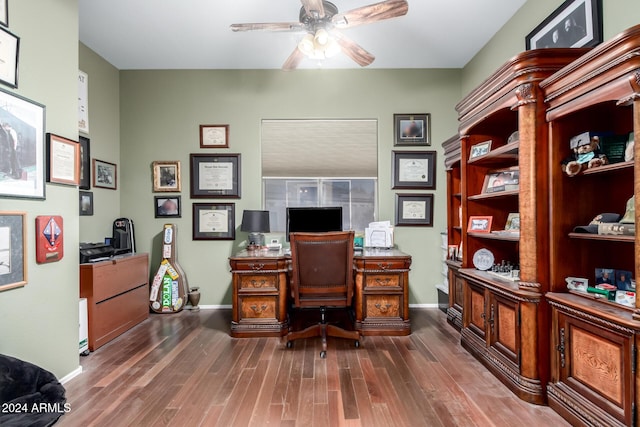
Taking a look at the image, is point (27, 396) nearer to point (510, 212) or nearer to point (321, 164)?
point (321, 164)

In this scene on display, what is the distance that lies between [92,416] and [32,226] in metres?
1.23

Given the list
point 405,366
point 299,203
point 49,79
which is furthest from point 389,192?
point 49,79

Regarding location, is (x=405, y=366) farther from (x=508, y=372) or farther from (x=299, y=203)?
(x=299, y=203)

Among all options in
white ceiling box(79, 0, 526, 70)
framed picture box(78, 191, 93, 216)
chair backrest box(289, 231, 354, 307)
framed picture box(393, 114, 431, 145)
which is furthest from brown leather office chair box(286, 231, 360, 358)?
framed picture box(78, 191, 93, 216)

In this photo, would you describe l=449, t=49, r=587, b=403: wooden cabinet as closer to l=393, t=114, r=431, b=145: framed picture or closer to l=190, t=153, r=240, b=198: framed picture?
l=393, t=114, r=431, b=145: framed picture

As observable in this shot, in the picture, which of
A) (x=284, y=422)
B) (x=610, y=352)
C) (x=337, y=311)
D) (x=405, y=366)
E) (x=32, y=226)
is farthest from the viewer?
(x=337, y=311)

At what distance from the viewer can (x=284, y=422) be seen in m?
1.72

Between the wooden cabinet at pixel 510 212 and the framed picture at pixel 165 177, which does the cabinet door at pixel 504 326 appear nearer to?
the wooden cabinet at pixel 510 212

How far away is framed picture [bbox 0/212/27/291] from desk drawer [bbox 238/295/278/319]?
164cm

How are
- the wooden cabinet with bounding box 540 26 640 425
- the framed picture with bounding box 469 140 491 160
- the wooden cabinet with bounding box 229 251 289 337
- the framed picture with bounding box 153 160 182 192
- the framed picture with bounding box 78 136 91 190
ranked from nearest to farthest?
the wooden cabinet with bounding box 540 26 640 425, the framed picture with bounding box 469 140 491 160, the wooden cabinet with bounding box 229 251 289 337, the framed picture with bounding box 78 136 91 190, the framed picture with bounding box 153 160 182 192

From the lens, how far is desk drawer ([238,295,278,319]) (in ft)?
9.77

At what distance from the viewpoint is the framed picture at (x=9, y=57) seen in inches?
67.9

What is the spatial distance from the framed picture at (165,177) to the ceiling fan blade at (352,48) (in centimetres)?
254

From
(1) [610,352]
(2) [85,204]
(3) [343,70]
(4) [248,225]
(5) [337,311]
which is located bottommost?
(5) [337,311]
